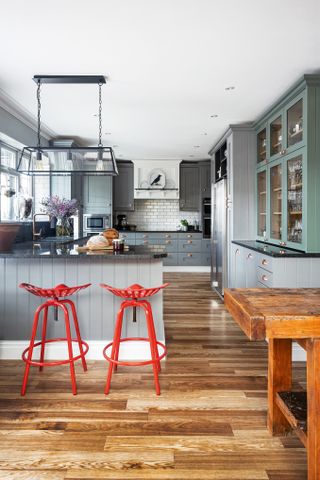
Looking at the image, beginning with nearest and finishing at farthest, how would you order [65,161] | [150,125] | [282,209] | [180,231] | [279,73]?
[279,73]
[65,161]
[282,209]
[150,125]
[180,231]

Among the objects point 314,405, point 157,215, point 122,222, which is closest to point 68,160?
point 314,405

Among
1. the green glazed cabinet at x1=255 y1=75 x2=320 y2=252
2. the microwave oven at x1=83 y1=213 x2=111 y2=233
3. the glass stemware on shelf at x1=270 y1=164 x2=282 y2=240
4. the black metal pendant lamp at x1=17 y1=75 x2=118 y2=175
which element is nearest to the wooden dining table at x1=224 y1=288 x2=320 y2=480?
the green glazed cabinet at x1=255 y1=75 x2=320 y2=252

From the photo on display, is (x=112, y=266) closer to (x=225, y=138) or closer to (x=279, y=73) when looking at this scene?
(x=279, y=73)

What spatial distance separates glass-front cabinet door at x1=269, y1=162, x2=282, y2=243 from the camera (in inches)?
183

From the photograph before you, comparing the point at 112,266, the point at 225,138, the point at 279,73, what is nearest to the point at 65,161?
the point at 112,266

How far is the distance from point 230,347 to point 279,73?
2.58 metres

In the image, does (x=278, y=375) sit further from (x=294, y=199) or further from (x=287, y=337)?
(x=294, y=199)

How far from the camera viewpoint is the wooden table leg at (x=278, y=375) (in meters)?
2.19

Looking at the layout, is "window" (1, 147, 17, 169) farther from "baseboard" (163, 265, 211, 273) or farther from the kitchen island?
"baseboard" (163, 265, 211, 273)

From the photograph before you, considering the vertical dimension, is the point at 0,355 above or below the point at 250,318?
below

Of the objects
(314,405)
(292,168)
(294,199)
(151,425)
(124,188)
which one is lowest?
(151,425)

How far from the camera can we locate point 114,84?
4125 mm

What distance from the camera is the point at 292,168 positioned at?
4.22 meters

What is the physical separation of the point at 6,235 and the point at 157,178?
5.68 m
